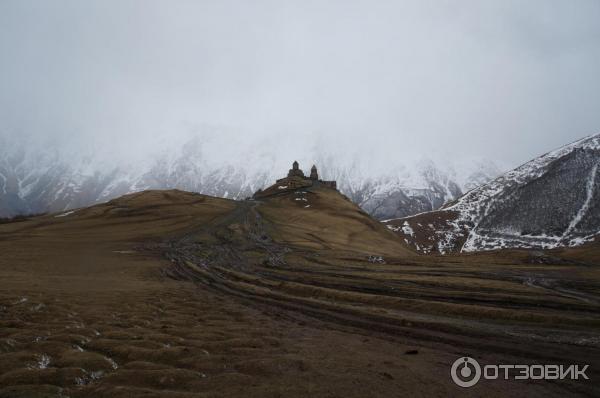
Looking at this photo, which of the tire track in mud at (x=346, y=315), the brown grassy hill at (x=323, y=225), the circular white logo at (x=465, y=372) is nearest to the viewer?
the circular white logo at (x=465, y=372)

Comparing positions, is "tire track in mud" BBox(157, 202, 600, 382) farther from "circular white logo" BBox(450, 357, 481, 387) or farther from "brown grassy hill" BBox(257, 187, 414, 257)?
"brown grassy hill" BBox(257, 187, 414, 257)

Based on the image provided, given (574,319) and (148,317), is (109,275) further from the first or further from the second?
(574,319)

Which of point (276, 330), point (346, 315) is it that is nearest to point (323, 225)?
point (346, 315)

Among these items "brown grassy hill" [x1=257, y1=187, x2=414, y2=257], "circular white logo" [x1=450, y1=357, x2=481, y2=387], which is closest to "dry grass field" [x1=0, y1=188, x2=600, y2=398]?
"circular white logo" [x1=450, y1=357, x2=481, y2=387]

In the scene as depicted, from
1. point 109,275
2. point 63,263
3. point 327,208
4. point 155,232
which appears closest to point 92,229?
point 155,232

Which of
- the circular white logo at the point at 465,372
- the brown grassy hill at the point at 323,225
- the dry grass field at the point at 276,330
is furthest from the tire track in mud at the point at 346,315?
the brown grassy hill at the point at 323,225

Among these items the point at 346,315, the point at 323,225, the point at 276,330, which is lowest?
the point at 276,330

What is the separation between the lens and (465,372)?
14586 millimetres

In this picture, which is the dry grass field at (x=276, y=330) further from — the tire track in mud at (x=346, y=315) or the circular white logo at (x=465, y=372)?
the circular white logo at (x=465, y=372)

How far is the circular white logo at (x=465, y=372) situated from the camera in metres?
13.5

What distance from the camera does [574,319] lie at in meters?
23.5

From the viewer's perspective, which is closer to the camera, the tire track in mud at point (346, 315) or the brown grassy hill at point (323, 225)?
the tire track in mud at point (346, 315)

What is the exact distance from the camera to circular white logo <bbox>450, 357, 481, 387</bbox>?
1351 centimetres

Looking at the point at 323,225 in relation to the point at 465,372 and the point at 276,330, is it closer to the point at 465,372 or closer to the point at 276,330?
the point at 276,330
